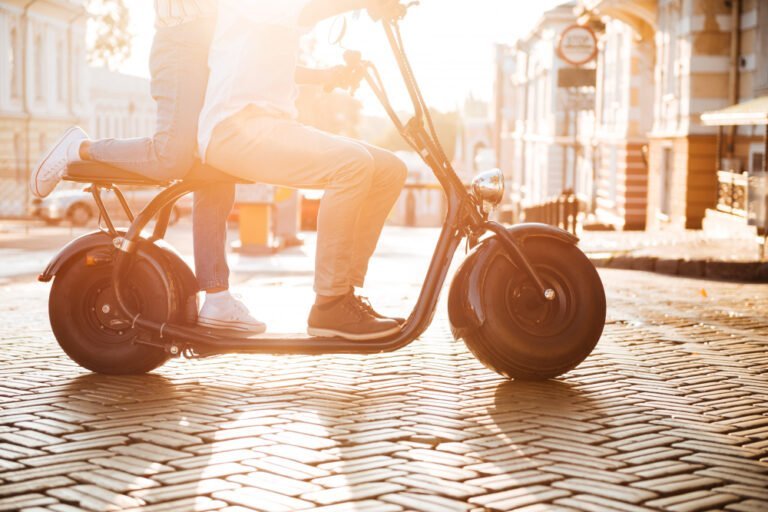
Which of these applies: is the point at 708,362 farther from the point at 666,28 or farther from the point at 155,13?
the point at 666,28

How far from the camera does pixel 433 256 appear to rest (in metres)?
5.04

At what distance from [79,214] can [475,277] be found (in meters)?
31.2

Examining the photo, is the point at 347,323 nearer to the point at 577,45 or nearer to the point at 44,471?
the point at 44,471

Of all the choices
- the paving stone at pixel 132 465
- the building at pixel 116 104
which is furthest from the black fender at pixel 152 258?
the building at pixel 116 104

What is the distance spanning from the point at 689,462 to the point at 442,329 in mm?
3378

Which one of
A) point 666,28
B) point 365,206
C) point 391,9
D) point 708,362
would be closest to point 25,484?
point 365,206

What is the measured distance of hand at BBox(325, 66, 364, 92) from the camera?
16.5 feet

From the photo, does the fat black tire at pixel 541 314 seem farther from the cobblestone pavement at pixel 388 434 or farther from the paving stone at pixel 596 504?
the paving stone at pixel 596 504

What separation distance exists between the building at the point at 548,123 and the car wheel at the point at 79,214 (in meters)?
13.4

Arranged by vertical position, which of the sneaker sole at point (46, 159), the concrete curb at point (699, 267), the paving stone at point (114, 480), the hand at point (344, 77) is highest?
the hand at point (344, 77)

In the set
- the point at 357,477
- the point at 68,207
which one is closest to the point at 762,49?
the point at 68,207

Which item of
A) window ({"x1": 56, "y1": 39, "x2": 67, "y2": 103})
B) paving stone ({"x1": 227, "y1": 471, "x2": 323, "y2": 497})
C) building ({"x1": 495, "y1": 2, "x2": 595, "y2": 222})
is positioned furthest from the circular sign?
paving stone ({"x1": 227, "y1": 471, "x2": 323, "y2": 497})

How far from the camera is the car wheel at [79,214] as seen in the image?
114 ft

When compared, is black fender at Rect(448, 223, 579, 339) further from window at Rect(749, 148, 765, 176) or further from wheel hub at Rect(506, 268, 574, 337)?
window at Rect(749, 148, 765, 176)
